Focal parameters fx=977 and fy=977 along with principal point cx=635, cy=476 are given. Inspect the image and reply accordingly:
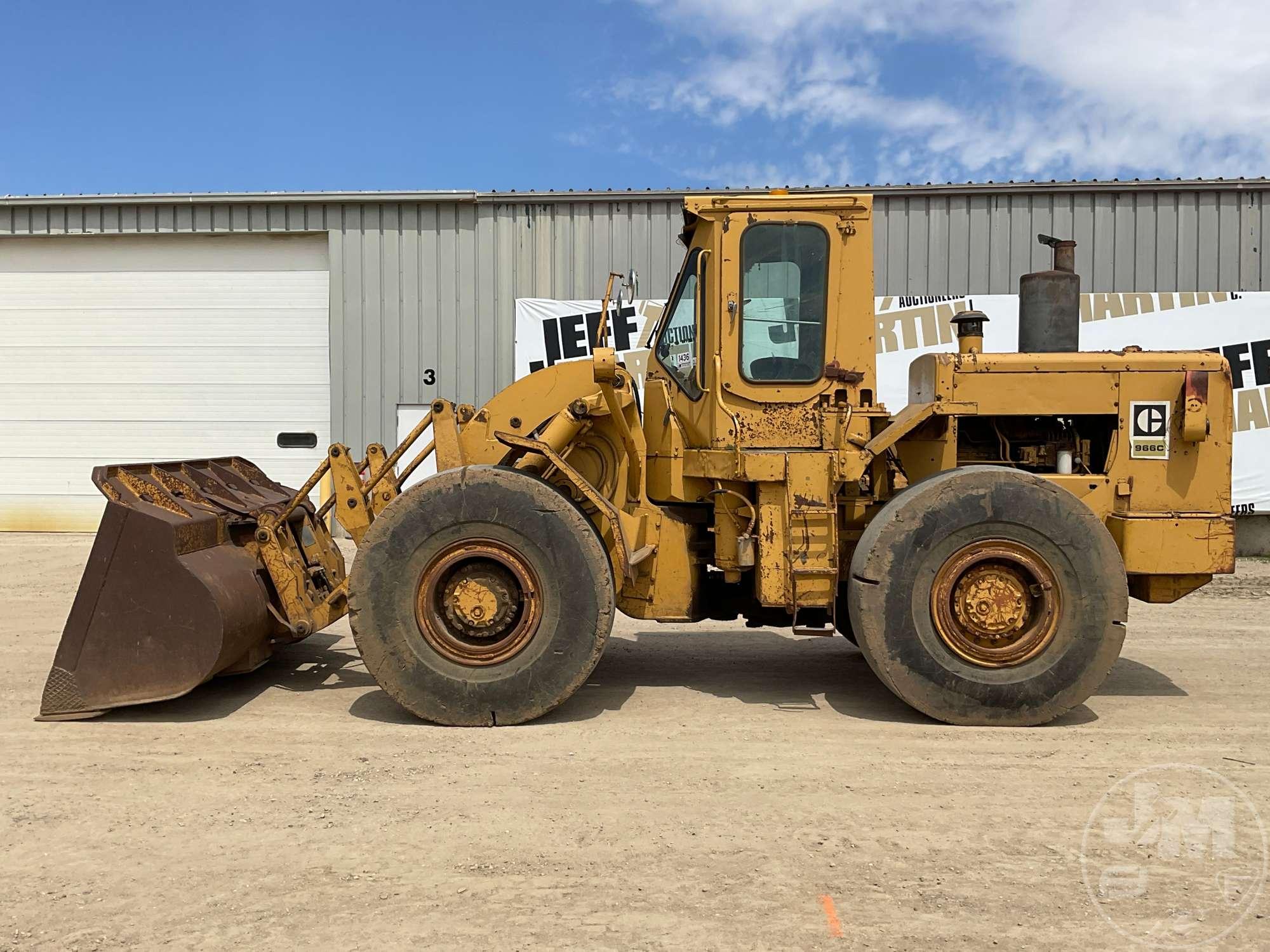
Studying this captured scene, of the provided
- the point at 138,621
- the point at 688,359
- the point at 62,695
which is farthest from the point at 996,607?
the point at 62,695

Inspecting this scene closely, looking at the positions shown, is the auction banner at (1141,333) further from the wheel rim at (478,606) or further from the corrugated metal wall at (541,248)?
the wheel rim at (478,606)

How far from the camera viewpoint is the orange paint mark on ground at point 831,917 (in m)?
2.88

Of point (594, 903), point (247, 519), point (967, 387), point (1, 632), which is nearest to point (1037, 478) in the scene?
point (967, 387)

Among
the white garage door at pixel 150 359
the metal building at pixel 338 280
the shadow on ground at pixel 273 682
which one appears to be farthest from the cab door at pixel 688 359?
the white garage door at pixel 150 359

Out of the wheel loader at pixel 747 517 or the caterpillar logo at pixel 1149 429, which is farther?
the caterpillar logo at pixel 1149 429

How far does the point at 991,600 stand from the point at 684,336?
219cm

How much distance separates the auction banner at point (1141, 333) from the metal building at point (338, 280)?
1.04 feet

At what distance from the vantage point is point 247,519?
570cm

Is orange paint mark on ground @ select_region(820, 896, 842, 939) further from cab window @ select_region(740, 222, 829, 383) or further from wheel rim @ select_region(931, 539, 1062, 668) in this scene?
cab window @ select_region(740, 222, 829, 383)

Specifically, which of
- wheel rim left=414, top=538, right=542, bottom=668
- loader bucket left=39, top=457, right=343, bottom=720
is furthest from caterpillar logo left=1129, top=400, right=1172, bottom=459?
loader bucket left=39, top=457, right=343, bottom=720

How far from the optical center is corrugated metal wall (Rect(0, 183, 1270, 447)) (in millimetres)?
12641

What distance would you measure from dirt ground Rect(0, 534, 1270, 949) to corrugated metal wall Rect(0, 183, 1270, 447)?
7891mm

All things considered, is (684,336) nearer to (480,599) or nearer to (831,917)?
(480,599)

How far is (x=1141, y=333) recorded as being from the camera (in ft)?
41.0
